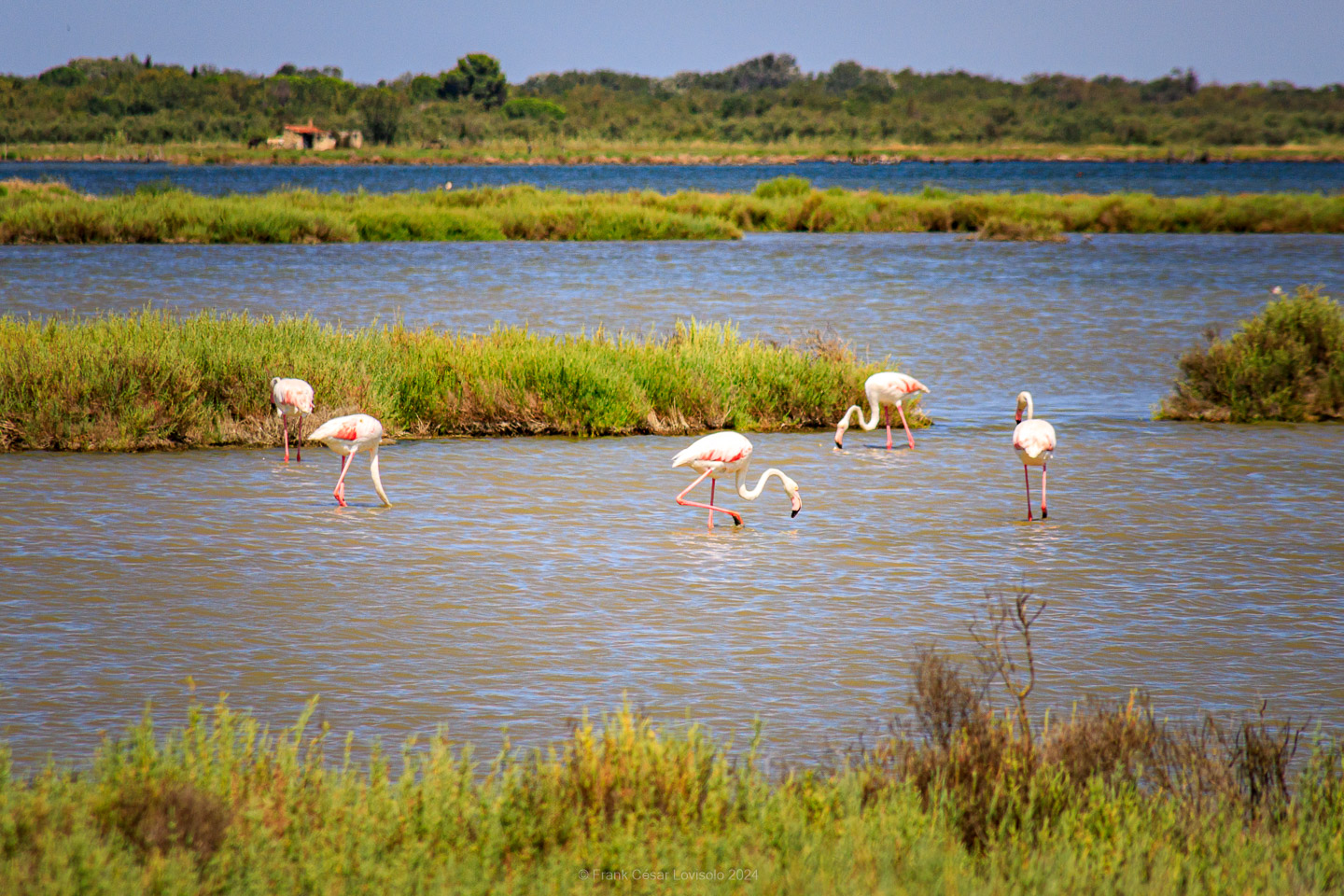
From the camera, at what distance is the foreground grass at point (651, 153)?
15788 centimetres

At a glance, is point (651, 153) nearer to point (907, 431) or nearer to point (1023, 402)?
point (907, 431)

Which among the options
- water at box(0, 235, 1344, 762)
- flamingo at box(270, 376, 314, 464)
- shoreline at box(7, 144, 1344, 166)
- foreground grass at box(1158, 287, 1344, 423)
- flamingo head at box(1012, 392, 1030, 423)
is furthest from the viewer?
shoreline at box(7, 144, 1344, 166)

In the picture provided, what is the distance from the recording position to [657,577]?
9109 millimetres

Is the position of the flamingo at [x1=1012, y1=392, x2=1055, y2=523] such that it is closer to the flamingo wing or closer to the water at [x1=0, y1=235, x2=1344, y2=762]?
the water at [x1=0, y1=235, x2=1344, y2=762]

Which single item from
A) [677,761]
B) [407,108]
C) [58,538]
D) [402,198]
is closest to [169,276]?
[402,198]

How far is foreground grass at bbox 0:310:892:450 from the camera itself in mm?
13383

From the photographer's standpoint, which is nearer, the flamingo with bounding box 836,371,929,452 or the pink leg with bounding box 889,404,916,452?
the flamingo with bounding box 836,371,929,452

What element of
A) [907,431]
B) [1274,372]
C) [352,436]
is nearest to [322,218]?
[907,431]

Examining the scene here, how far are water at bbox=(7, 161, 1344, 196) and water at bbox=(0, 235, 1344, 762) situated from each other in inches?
2608

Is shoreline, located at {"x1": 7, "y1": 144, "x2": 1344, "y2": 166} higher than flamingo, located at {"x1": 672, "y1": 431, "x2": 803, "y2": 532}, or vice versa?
shoreline, located at {"x1": 7, "y1": 144, "x2": 1344, "y2": 166}

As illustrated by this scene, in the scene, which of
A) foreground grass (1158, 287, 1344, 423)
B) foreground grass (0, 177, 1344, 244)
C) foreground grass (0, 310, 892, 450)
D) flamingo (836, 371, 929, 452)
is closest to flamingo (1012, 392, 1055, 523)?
flamingo (836, 371, 929, 452)

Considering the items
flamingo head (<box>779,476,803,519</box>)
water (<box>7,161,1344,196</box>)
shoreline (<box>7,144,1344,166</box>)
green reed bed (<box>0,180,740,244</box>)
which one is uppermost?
shoreline (<box>7,144,1344,166</box>)

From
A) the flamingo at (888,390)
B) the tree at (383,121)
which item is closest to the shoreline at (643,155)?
the tree at (383,121)

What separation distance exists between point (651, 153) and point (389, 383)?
15754 cm
